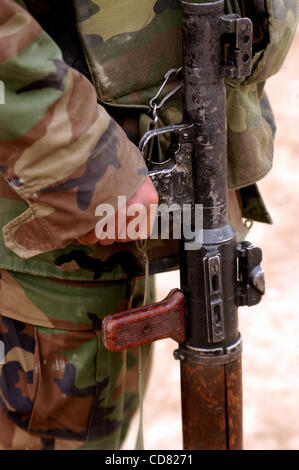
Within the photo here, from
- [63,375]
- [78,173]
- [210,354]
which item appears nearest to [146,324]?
[210,354]

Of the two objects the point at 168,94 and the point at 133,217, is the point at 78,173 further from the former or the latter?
the point at 168,94

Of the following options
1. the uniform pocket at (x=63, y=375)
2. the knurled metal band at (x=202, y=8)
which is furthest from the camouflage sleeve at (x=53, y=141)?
the uniform pocket at (x=63, y=375)

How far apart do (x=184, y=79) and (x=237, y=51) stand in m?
0.10

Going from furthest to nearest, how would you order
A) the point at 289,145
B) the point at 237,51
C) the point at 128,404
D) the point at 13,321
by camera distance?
the point at 289,145 < the point at 128,404 < the point at 13,321 < the point at 237,51

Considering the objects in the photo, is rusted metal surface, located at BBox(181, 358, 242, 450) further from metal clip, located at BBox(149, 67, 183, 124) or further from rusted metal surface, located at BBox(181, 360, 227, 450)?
metal clip, located at BBox(149, 67, 183, 124)

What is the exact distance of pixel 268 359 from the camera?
2.74 metres

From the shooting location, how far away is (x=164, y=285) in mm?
3135

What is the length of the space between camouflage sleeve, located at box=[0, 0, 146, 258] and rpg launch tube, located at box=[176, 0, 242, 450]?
0.15m

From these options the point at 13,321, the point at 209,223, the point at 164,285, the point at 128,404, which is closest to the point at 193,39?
the point at 209,223

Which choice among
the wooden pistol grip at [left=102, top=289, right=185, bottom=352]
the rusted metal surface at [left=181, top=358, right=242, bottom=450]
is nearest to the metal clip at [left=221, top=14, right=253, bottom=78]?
the wooden pistol grip at [left=102, top=289, right=185, bottom=352]

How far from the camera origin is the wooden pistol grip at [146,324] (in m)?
1.41

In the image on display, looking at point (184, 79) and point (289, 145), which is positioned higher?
point (289, 145)

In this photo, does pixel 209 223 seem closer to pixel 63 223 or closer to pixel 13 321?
pixel 63 223

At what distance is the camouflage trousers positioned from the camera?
153 cm
